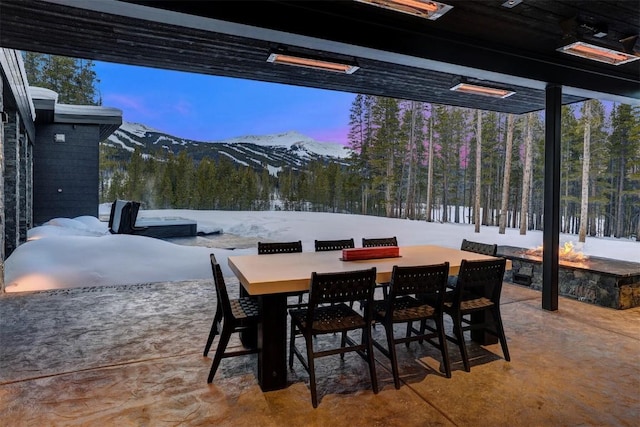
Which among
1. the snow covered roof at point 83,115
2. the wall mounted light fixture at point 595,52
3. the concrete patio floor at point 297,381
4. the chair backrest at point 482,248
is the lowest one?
the concrete patio floor at point 297,381

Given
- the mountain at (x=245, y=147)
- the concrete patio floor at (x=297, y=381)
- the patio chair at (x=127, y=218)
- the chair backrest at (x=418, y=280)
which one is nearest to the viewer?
the concrete patio floor at (x=297, y=381)

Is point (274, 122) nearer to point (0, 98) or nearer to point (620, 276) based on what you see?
point (0, 98)

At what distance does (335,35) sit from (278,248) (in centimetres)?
204

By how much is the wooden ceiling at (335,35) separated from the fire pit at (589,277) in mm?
2212

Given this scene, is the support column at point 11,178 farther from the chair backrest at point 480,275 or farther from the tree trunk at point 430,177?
the tree trunk at point 430,177

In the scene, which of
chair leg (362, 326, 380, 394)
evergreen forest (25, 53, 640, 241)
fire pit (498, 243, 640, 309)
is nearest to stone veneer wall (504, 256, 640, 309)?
fire pit (498, 243, 640, 309)

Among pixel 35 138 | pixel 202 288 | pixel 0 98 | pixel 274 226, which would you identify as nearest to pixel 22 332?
pixel 202 288

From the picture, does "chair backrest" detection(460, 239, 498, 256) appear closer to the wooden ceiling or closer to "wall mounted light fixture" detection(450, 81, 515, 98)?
the wooden ceiling

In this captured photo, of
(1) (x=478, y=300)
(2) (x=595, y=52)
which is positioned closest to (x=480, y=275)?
(1) (x=478, y=300)

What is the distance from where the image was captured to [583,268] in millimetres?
4449

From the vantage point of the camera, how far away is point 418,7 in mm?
2527

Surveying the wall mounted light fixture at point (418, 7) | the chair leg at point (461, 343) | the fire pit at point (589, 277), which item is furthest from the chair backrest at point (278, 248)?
the fire pit at point (589, 277)

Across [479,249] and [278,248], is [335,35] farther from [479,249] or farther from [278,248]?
[479,249]

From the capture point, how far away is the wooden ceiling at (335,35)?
2611 mm
